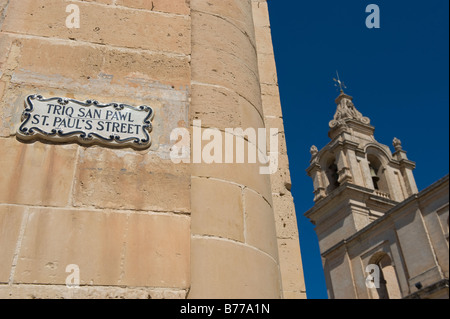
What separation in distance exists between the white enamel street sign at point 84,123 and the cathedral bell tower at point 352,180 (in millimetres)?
24198

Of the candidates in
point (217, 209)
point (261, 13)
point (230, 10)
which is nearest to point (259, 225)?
point (217, 209)

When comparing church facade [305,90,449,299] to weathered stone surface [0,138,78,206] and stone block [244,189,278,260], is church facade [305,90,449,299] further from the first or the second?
weathered stone surface [0,138,78,206]

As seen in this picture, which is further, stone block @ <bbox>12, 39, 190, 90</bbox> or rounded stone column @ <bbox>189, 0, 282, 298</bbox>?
stone block @ <bbox>12, 39, 190, 90</bbox>

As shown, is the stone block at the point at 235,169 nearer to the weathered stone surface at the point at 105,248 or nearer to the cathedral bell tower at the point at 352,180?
the weathered stone surface at the point at 105,248

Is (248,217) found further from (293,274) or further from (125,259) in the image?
(125,259)

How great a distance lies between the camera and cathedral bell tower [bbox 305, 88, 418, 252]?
85.5 ft

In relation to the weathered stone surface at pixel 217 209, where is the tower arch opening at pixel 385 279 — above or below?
above

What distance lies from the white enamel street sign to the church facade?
20.1 m

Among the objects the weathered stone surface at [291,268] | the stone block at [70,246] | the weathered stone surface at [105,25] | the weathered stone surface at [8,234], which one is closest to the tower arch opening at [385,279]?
the weathered stone surface at [291,268]

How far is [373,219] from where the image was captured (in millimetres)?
26484

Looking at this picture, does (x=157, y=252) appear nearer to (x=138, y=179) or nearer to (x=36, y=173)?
(x=138, y=179)

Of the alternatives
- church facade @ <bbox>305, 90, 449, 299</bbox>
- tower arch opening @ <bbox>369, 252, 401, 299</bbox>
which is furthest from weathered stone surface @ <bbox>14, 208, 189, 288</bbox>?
tower arch opening @ <bbox>369, 252, 401, 299</bbox>

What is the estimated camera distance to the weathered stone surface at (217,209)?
2.36m

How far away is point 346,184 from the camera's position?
25.8 metres
